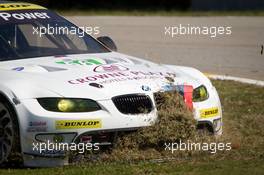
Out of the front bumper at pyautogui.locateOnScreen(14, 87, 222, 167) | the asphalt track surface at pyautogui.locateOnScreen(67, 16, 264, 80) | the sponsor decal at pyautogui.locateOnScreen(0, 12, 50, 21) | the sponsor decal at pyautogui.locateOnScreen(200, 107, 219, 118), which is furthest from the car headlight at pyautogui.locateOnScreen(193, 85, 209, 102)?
the asphalt track surface at pyautogui.locateOnScreen(67, 16, 264, 80)

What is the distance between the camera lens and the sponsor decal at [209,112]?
7809 millimetres

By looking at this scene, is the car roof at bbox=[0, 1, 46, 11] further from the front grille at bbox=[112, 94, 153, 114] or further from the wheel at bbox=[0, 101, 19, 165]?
the front grille at bbox=[112, 94, 153, 114]

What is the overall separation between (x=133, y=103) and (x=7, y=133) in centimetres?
115

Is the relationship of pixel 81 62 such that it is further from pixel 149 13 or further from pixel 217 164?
pixel 149 13

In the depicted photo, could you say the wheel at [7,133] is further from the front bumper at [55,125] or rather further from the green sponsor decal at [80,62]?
the green sponsor decal at [80,62]

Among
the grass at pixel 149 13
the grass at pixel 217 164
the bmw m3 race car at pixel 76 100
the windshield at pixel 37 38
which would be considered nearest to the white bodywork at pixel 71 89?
the bmw m3 race car at pixel 76 100

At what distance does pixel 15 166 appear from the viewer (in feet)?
24.5

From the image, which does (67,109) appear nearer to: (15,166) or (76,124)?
(76,124)

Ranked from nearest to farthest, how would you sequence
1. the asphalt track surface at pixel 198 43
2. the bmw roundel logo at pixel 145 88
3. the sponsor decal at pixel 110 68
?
1. the bmw roundel logo at pixel 145 88
2. the sponsor decal at pixel 110 68
3. the asphalt track surface at pixel 198 43

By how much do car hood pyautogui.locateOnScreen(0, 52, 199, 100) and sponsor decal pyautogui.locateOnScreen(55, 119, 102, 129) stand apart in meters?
0.25

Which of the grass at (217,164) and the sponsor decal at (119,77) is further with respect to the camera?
the sponsor decal at (119,77)

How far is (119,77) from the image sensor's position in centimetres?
771

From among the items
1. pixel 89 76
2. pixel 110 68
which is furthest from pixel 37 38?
pixel 89 76

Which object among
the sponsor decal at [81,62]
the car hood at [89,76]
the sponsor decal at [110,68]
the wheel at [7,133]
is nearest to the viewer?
the wheel at [7,133]
